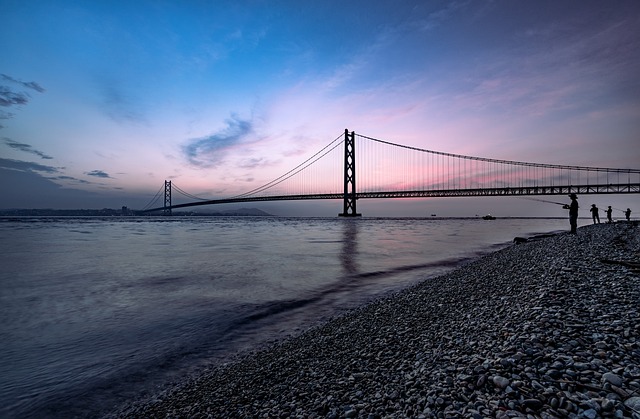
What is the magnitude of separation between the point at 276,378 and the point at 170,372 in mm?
1997

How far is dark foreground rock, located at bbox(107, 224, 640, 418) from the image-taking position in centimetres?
251

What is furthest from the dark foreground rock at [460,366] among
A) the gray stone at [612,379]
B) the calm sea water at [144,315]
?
the calm sea water at [144,315]

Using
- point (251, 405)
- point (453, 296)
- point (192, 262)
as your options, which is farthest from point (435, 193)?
point (251, 405)

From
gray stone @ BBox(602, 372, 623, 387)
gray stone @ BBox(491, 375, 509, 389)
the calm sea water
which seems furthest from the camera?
the calm sea water

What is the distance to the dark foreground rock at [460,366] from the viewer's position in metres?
2.51

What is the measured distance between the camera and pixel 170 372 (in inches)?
188

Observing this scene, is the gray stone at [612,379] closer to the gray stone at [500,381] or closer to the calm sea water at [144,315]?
the gray stone at [500,381]

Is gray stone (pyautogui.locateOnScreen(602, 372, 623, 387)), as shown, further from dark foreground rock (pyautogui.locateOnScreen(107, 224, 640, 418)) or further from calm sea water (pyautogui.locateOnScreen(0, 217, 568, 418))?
calm sea water (pyautogui.locateOnScreen(0, 217, 568, 418))

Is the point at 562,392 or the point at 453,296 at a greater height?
the point at 562,392

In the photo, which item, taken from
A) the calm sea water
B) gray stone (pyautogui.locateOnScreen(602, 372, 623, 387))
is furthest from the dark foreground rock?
the calm sea water

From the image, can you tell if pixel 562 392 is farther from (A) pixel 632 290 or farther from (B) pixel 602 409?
(A) pixel 632 290

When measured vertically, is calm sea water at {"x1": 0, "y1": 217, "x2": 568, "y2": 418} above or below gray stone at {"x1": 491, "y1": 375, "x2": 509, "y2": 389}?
below

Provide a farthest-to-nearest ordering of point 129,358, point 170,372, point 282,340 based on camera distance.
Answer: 1. point 282,340
2. point 129,358
3. point 170,372

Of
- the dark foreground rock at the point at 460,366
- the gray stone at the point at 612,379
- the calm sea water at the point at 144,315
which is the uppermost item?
the gray stone at the point at 612,379
